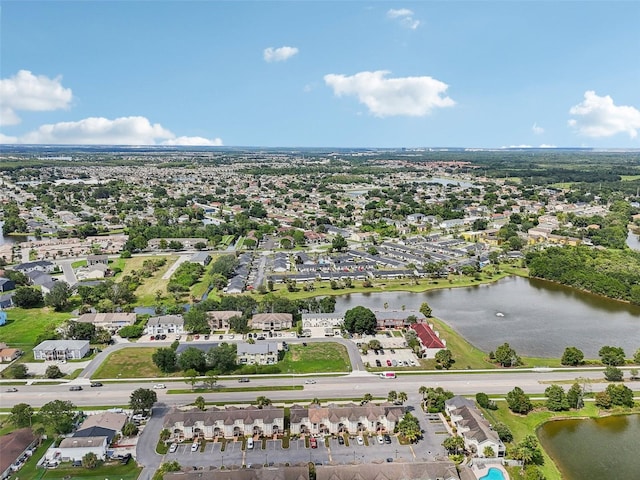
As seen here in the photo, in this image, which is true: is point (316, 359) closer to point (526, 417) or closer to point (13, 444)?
point (526, 417)

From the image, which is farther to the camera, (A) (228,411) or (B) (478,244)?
(B) (478,244)

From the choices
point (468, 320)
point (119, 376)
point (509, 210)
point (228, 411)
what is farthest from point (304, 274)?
point (509, 210)

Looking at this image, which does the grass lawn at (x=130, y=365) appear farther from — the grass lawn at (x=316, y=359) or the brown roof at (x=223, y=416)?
the grass lawn at (x=316, y=359)

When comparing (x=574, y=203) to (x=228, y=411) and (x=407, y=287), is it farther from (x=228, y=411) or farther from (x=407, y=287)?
(x=228, y=411)

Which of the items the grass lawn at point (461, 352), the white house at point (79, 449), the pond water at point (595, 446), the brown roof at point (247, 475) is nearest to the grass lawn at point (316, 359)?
the grass lawn at point (461, 352)

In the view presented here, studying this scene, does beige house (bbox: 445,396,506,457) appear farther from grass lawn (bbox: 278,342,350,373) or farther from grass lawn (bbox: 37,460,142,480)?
grass lawn (bbox: 37,460,142,480)
